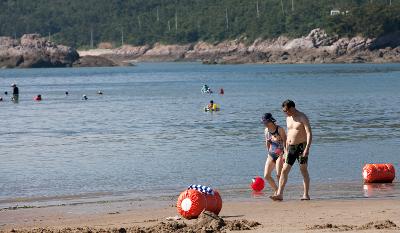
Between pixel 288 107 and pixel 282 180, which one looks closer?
pixel 288 107

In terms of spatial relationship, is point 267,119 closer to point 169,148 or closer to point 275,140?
point 275,140

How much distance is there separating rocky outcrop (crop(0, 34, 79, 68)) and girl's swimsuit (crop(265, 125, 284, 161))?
6188 inches

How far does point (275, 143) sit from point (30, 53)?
159 meters

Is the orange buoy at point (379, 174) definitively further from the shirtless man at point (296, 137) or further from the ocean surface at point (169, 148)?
the shirtless man at point (296, 137)

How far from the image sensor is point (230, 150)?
91.7ft

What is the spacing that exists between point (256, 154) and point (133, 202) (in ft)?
30.4

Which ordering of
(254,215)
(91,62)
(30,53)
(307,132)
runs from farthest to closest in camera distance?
(91,62) → (30,53) → (307,132) → (254,215)

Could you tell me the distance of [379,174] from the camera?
1953 cm

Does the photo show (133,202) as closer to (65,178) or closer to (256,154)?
(65,178)

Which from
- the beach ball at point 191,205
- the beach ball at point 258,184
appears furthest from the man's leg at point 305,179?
the beach ball at point 191,205

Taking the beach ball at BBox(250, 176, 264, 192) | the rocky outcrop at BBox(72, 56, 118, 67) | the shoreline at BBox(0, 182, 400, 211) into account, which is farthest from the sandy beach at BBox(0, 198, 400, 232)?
the rocky outcrop at BBox(72, 56, 118, 67)

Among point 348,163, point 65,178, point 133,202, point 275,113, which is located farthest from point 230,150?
point 275,113

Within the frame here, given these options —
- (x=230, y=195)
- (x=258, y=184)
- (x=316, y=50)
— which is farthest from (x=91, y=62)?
(x=230, y=195)

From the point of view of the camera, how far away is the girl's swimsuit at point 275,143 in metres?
17.2
